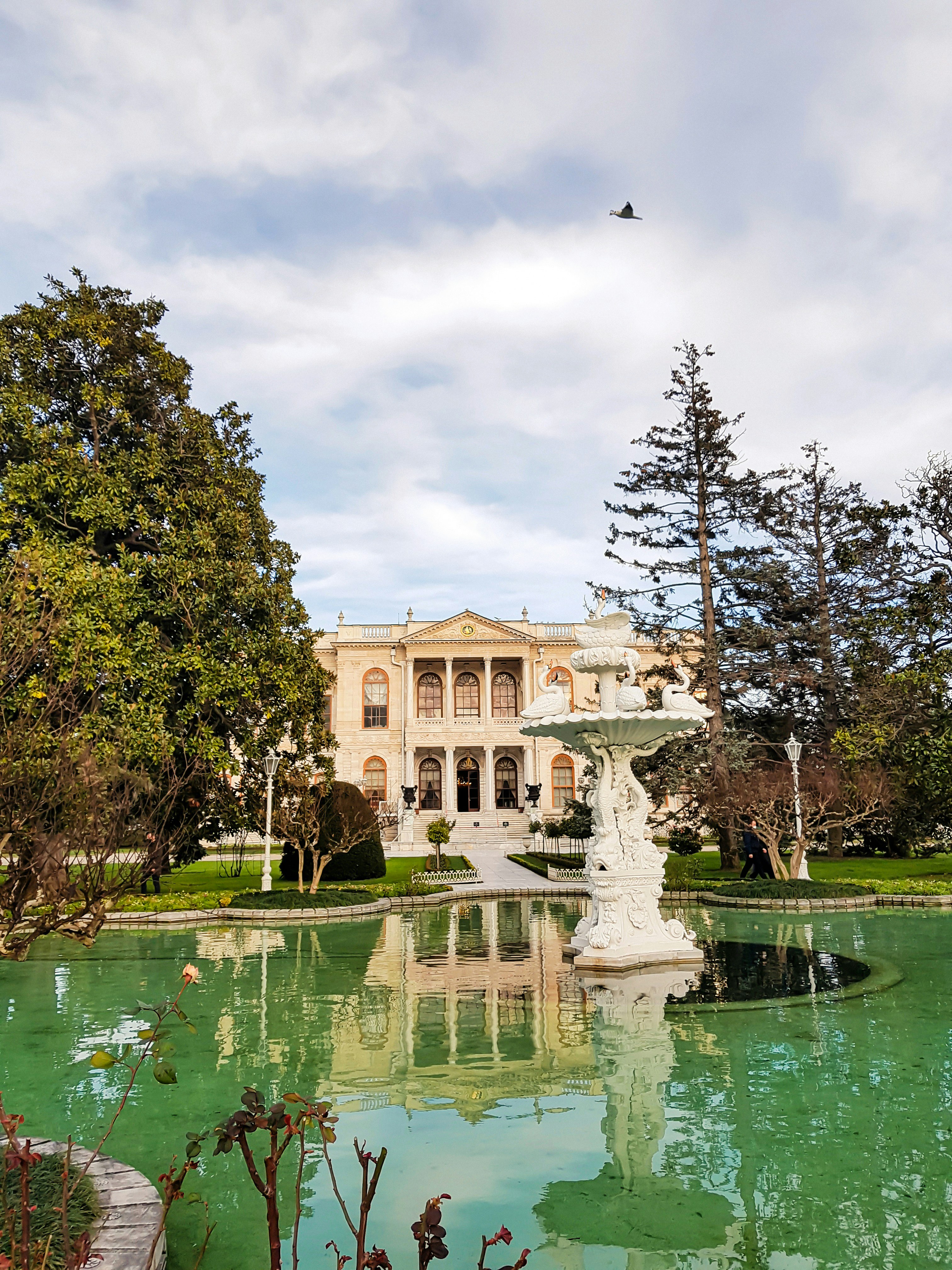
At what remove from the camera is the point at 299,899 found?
14.6m

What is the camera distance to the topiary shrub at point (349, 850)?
19.0 meters

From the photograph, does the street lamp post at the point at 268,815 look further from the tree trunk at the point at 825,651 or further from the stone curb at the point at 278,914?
the tree trunk at the point at 825,651

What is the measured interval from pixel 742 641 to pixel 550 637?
2260 centimetres

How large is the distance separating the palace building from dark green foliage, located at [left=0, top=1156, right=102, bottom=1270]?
40012mm

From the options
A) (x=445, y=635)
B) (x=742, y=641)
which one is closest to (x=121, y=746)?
(x=742, y=641)

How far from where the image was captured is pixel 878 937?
11.3 metres

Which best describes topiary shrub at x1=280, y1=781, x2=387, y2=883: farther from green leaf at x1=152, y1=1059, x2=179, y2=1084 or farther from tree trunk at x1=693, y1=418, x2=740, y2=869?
green leaf at x1=152, y1=1059, x2=179, y2=1084

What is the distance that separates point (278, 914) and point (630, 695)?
7.41 m

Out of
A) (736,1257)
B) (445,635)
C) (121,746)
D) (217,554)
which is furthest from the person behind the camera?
(445,635)

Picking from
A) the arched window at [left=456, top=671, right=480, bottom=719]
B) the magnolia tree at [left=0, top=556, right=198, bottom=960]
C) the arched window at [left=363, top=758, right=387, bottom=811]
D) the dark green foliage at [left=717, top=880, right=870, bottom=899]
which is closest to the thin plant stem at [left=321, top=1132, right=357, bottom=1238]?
the magnolia tree at [left=0, top=556, right=198, bottom=960]

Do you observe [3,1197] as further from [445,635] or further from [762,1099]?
[445,635]

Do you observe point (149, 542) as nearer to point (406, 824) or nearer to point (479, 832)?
point (406, 824)

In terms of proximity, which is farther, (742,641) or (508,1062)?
(742,641)

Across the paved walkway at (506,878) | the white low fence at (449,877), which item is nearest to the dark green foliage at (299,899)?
the paved walkway at (506,878)
